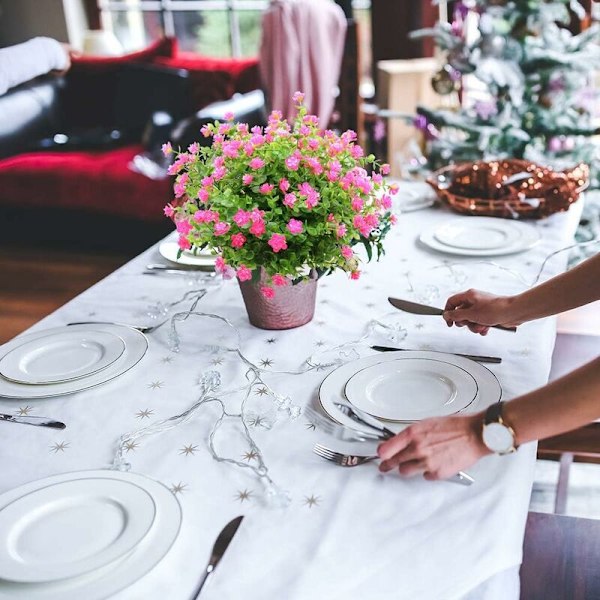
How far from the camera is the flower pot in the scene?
109 centimetres

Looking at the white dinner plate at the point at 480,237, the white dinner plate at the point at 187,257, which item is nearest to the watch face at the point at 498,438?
the white dinner plate at the point at 480,237

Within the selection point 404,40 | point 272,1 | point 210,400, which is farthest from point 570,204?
point 404,40

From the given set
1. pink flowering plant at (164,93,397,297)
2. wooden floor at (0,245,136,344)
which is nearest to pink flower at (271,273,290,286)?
pink flowering plant at (164,93,397,297)

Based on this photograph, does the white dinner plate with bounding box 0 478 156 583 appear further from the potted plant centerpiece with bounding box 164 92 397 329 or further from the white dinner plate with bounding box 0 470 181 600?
the potted plant centerpiece with bounding box 164 92 397 329

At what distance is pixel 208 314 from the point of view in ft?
3.92

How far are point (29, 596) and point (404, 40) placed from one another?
163 inches

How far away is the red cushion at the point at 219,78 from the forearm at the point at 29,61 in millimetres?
2682

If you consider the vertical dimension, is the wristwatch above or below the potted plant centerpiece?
below

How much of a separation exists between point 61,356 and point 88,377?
11cm

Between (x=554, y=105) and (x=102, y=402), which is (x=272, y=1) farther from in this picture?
(x=102, y=402)

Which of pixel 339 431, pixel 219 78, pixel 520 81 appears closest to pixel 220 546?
pixel 339 431

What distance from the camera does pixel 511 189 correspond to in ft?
5.15

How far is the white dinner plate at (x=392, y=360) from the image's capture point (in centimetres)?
86

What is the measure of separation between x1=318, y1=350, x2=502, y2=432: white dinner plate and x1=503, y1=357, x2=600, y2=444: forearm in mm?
100
